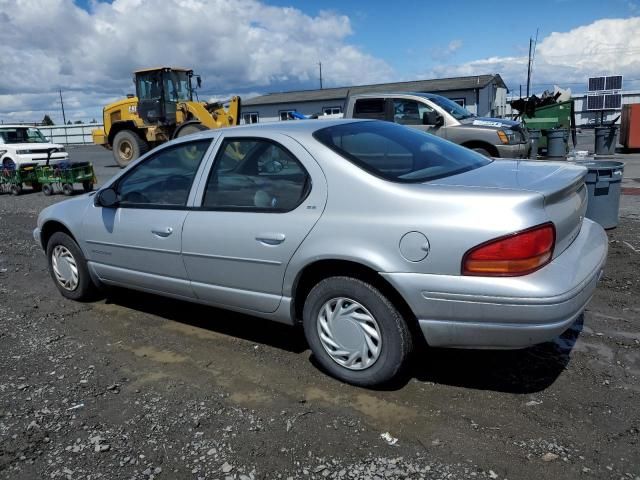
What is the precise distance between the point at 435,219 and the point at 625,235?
4.81 m

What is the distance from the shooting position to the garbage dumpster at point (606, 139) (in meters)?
17.4

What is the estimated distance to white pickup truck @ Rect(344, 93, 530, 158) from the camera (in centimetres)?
948

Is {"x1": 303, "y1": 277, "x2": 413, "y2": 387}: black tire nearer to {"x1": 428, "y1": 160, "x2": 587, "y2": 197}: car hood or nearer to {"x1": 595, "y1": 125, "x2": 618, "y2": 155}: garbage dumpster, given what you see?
{"x1": 428, "y1": 160, "x2": 587, "y2": 197}: car hood

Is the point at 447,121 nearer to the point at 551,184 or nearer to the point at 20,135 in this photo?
the point at 551,184

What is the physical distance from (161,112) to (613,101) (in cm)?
3490

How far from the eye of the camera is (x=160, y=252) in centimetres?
394

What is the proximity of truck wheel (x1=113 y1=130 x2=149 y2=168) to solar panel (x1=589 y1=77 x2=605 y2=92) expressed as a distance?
34189 mm

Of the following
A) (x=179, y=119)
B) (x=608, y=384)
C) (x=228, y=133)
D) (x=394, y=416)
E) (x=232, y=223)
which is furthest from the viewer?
(x=179, y=119)

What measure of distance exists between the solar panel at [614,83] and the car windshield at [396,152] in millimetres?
40716

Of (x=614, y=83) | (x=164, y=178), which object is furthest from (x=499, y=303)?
(x=614, y=83)

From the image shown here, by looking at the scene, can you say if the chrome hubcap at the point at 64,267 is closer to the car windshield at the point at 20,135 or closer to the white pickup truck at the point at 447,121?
the white pickup truck at the point at 447,121

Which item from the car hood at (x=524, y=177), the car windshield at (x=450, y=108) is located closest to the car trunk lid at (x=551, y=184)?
the car hood at (x=524, y=177)

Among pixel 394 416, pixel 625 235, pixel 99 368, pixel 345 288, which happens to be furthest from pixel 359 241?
pixel 625 235

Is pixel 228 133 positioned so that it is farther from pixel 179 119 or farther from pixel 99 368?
pixel 179 119
